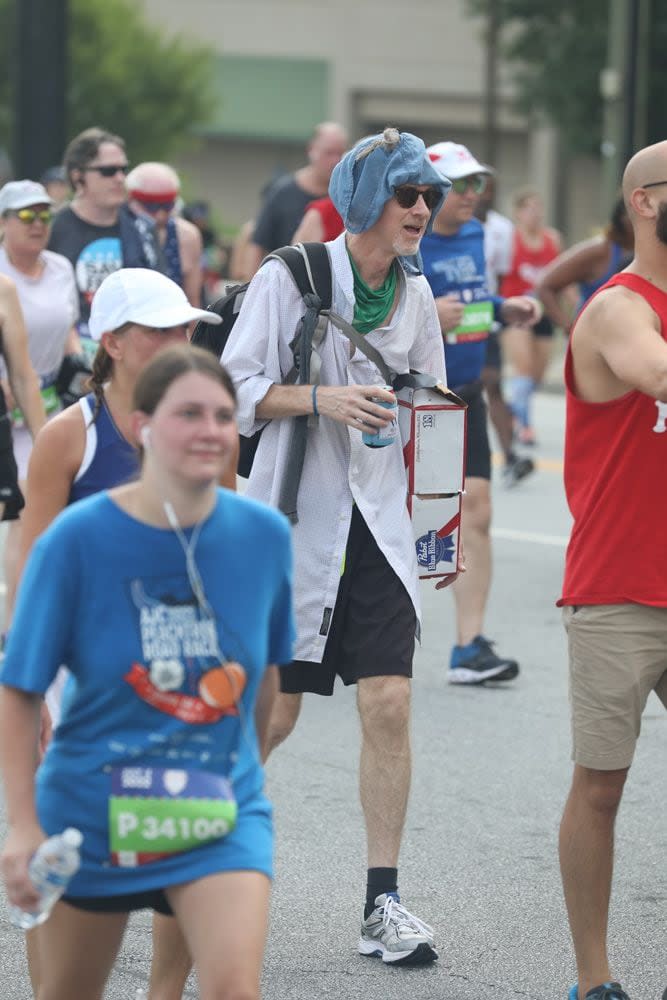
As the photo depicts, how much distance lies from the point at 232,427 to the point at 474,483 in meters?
4.90

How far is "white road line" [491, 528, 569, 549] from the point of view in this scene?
11969 mm

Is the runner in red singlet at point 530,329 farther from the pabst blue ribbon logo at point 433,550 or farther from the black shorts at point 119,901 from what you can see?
the black shorts at point 119,901

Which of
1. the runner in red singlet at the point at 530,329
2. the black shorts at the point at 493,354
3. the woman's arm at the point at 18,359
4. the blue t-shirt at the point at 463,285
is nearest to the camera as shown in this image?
the woman's arm at the point at 18,359

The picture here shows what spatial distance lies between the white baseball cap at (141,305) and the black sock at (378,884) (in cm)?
163

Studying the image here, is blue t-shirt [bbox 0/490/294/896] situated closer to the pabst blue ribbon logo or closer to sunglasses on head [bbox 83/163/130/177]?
the pabst blue ribbon logo

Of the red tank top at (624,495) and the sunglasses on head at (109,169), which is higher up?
the sunglasses on head at (109,169)

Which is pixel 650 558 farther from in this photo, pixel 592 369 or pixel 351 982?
pixel 351 982

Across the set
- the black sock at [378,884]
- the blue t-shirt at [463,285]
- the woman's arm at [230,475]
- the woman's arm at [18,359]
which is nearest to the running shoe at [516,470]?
the blue t-shirt at [463,285]

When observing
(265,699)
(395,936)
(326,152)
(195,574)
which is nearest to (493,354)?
(326,152)

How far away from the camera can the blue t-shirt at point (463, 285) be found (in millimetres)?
7805

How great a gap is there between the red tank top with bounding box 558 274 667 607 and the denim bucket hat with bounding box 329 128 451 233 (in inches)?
33.1

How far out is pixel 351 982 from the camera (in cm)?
487

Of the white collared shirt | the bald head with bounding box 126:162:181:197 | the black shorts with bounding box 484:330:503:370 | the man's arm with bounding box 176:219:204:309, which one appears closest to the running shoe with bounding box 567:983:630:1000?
the white collared shirt

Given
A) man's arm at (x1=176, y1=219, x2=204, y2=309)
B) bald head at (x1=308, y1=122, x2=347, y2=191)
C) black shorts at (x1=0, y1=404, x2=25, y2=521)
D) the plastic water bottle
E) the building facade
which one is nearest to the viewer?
the plastic water bottle
